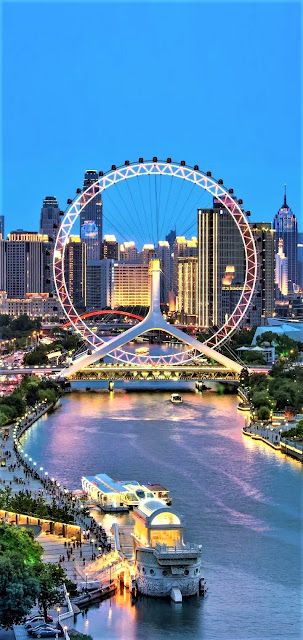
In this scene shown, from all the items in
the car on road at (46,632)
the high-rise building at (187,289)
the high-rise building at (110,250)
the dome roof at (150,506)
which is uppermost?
the high-rise building at (110,250)

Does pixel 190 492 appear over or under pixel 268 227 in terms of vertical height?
under

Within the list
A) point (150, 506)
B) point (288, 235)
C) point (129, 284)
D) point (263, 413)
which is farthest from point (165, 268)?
point (150, 506)

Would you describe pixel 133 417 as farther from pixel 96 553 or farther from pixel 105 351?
pixel 96 553

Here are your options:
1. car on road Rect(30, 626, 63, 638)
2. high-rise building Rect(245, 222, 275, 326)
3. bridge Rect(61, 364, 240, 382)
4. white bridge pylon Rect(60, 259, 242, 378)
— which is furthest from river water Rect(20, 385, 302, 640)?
high-rise building Rect(245, 222, 275, 326)

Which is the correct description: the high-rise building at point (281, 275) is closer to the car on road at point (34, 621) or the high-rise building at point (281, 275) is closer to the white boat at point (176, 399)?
the white boat at point (176, 399)

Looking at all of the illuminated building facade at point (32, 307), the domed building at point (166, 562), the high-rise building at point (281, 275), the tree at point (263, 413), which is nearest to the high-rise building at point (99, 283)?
the illuminated building facade at point (32, 307)

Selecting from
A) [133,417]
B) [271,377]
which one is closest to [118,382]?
[271,377]
